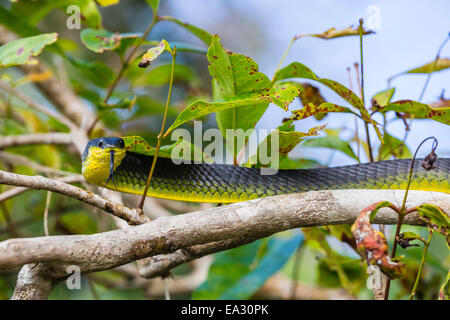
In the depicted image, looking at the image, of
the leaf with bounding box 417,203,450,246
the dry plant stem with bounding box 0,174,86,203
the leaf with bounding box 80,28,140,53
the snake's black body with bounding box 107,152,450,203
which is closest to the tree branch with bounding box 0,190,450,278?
the leaf with bounding box 417,203,450,246

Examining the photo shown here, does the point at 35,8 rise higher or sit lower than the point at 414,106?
higher

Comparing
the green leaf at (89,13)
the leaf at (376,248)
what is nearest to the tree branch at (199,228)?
→ the leaf at (376,248)

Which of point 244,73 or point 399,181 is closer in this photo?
point 244,73

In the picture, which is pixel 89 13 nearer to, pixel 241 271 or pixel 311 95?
pixel 311 95

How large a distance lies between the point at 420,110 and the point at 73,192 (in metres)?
1.40

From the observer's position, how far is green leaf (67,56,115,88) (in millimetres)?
2443

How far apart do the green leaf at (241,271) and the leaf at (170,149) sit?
74 centimetres

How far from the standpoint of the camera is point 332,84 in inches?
66.3

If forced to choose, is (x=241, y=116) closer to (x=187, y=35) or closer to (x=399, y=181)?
(x=399, y=181)

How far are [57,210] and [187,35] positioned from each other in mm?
4212

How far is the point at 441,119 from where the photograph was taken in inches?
68.9

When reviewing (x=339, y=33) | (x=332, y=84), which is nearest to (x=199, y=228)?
(x=332, y=84)
